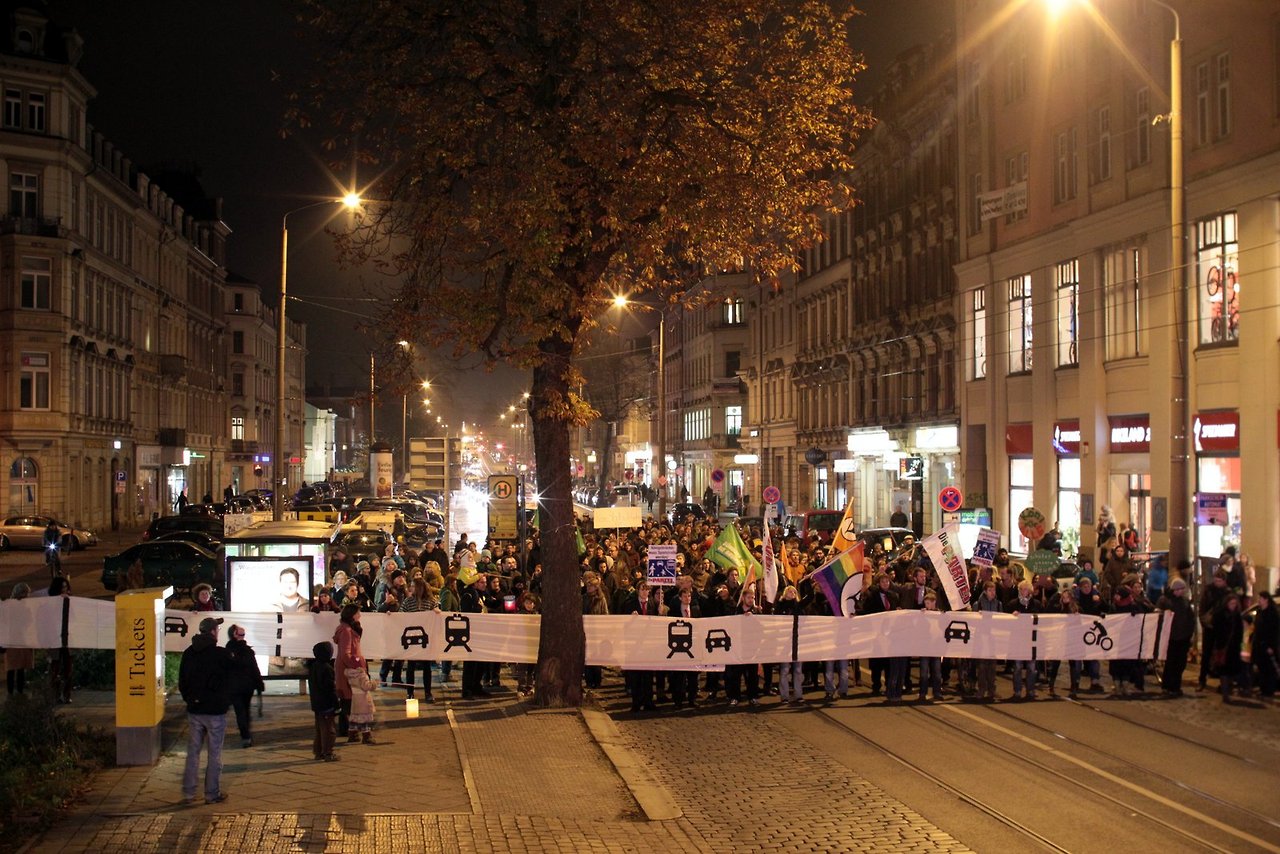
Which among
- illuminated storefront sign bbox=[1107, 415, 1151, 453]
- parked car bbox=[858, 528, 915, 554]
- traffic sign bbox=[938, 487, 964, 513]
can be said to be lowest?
parked car bbox=[858, 528, 915, 554]

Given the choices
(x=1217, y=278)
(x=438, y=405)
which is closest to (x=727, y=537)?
(x=1217, y=278)

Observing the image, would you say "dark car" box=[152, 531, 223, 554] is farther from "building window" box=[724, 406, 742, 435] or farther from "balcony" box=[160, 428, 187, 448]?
"building window" box=[724, 406, 742, 435]

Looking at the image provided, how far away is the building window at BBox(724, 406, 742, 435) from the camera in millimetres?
87713

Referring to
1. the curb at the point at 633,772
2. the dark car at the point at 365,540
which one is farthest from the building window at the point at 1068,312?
the curb at the point at 633,772

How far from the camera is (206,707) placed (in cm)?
1191

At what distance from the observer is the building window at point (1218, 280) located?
2819 centimetres

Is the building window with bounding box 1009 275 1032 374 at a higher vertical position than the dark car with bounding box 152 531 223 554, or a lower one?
higher

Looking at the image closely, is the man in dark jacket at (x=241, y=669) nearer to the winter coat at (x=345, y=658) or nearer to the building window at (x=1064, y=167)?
the winter coat at (x=345, y=658)

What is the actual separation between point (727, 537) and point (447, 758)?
980 cm

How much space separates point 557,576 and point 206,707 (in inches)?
238

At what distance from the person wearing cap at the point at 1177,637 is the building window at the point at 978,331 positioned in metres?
25.0

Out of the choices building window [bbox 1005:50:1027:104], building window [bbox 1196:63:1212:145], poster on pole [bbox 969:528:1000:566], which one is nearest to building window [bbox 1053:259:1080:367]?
building window [bbox 1005:50:1027:104]

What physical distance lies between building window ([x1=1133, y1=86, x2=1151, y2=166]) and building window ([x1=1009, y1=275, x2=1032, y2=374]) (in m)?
6.87

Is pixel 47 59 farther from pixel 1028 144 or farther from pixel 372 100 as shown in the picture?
pixel 372 100
